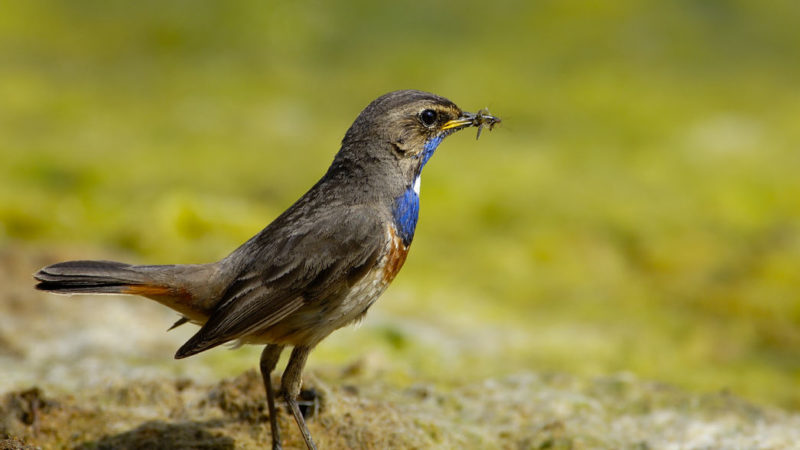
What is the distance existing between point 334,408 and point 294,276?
74cm

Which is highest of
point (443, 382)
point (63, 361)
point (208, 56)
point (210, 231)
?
point (208, 56)

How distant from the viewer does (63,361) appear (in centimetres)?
661

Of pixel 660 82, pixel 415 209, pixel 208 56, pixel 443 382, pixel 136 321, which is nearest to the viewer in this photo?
pixel 415 209

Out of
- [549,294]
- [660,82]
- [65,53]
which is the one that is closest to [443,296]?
[549,294]

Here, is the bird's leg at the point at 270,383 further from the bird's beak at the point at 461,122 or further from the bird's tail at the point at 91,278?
the bird's beak at the point at 461,122

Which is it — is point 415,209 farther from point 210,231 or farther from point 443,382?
point 210,231

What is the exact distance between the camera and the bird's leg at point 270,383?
493cm

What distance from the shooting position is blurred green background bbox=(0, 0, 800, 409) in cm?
802

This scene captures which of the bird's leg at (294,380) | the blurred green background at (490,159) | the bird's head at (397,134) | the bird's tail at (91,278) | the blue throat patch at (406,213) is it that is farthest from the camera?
the blurred green background at (490,159)

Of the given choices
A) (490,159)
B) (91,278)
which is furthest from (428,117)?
(490,159)

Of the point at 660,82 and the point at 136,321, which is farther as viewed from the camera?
the point at 660,82

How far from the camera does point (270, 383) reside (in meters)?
4.97

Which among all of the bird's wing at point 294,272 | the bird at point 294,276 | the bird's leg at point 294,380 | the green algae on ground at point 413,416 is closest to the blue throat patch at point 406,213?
the bird at point 294,276

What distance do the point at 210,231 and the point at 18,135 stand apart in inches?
114
